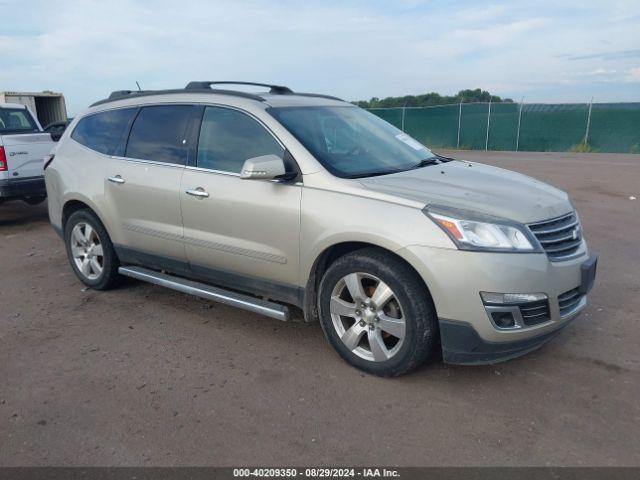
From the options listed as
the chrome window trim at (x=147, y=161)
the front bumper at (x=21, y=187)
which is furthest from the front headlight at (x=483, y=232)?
the front bumper at (x=21, y=187)

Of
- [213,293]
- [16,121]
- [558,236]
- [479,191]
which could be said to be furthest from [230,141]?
[16,121]

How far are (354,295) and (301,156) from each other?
1016 millimetres

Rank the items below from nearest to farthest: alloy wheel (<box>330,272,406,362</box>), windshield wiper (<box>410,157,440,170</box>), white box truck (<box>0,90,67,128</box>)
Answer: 1. alloy wheel (<box>330,272,406,362</box>)
2. windshield wiper (<box>410,157,440,170</box>)
3. white box truck (<box>0,90,67,128</box>)

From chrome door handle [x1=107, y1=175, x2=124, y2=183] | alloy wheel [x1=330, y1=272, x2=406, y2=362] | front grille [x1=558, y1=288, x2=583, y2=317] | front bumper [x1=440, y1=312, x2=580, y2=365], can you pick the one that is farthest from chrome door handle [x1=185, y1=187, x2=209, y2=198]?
front grille [x1=558, y1=288, x2=583, y2=317]

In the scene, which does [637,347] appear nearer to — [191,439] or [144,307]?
[191,439]

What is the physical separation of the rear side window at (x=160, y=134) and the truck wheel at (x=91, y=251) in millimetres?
821

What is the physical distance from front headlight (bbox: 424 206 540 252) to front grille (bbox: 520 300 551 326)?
1.04ft

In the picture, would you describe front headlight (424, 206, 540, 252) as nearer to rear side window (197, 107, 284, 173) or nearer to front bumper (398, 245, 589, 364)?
front bumper (398, 245, 589, 364)

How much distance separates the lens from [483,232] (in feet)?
10.5

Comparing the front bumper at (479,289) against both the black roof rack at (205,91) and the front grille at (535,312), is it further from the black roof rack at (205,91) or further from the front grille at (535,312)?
the black roof rack at (205,91)

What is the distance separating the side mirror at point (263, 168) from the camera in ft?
11.9

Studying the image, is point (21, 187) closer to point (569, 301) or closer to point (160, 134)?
point (160, 134)

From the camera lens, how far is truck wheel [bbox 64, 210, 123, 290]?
5.13 m

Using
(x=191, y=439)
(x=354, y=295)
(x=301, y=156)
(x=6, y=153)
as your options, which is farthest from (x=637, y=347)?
(x=6, y=153)
